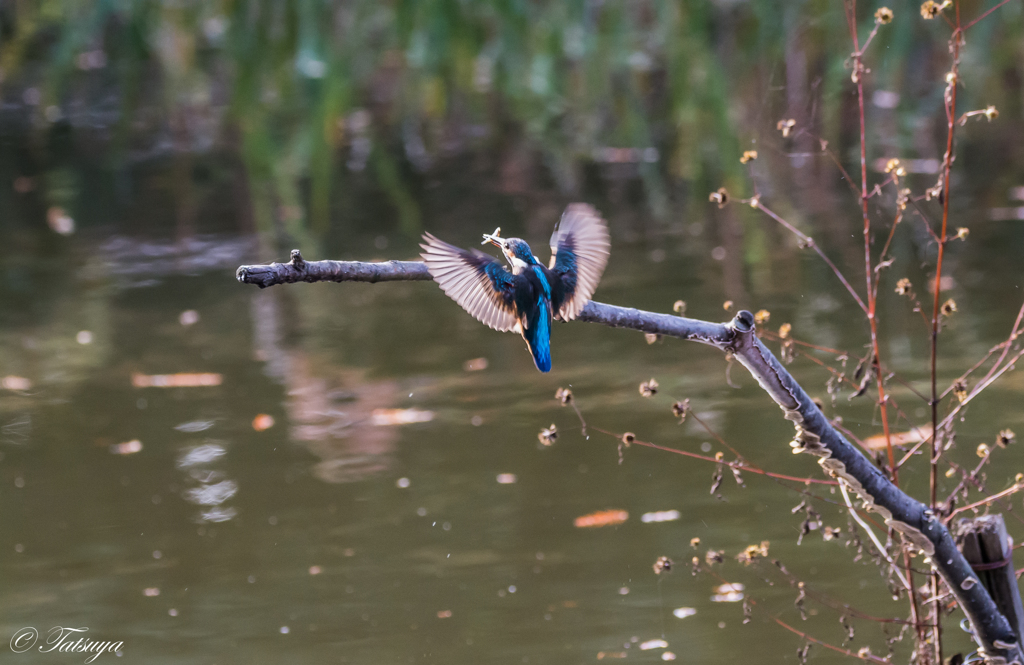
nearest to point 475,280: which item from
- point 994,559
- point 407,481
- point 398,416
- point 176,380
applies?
point 994,559

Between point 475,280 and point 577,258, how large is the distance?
0.62ft

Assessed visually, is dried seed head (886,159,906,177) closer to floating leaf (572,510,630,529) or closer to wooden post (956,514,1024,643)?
wooden post (956,514,1024,643)

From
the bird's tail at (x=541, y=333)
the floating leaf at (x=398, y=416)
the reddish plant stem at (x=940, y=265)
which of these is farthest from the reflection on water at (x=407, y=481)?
the bird's tail at (x=541, y=333)

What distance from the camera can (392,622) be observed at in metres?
2.74

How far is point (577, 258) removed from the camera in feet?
6.11

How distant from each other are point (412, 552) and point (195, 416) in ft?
4.01

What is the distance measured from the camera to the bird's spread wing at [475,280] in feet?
5.58

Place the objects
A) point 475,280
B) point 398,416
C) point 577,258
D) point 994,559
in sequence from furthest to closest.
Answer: point 398,416
point 994,559
point 577,258
point 475,280

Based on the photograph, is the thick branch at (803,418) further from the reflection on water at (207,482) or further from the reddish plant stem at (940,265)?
the reflection on water at (207,482)

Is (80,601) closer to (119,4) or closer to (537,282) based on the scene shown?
(537,282)

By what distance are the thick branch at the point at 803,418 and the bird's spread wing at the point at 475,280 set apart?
4cm

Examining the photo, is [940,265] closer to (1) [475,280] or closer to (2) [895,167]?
(2) [895,167]

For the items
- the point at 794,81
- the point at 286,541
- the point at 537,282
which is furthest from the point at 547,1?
the point at 537,282
